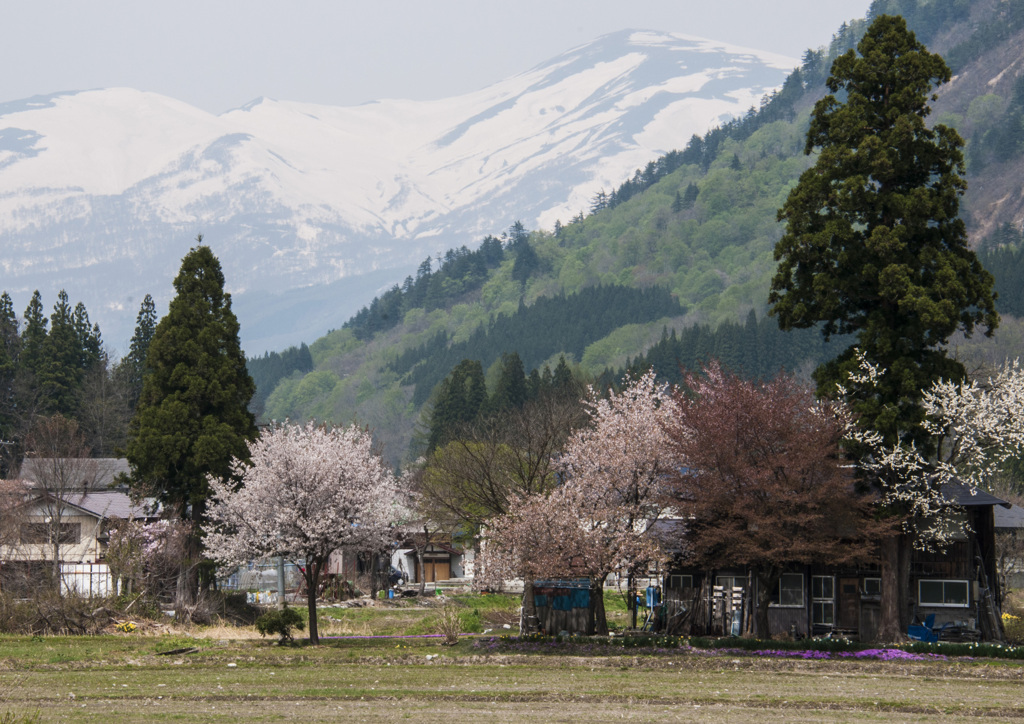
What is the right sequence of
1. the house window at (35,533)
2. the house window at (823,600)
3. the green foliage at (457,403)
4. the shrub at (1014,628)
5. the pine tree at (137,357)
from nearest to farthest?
the shrub at (1014,628) < the house window at (823,600) < the house window at (35,533) < the pine tree at (137,357) < the green foliage at (457,403)

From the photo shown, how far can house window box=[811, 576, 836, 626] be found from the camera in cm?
4172

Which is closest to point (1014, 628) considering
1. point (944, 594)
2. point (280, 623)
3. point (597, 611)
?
point (944, 594)

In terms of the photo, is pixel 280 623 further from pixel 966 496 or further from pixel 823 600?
pixel 966 496

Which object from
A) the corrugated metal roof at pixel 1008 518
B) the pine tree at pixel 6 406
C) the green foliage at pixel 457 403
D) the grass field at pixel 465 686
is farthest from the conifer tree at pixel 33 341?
the corrugated metal roof at pixel 1008 518

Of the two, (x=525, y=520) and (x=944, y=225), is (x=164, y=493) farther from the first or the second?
(x=944, y=225)

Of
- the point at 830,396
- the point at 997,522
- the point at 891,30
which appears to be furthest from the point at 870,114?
the point at 997,522

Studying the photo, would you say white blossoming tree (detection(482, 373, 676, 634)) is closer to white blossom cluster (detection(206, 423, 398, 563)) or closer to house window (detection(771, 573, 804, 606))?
white blossom cluster (detection(206, 423, 398, 563))

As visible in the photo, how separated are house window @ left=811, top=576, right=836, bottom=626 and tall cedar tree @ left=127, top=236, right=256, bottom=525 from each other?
23.3 metres

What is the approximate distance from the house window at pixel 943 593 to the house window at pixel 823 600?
2937mm

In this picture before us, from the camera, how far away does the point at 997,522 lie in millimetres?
43469

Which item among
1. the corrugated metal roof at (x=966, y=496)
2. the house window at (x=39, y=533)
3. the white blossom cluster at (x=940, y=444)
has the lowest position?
the house window at (x=39, y=533)

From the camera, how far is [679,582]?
149ft

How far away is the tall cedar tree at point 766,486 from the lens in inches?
1433

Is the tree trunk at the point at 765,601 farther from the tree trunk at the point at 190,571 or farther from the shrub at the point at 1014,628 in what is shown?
the tree trunk at the point at 190,571
